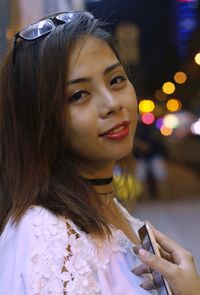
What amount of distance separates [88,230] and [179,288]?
29 centimetres

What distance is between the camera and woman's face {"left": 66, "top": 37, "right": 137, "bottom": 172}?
4.78ft

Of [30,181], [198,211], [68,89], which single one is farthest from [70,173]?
[198,211]

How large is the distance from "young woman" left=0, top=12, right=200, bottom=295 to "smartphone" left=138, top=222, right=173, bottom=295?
0.09 feet

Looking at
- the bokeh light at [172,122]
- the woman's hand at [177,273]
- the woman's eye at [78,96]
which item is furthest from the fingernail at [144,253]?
the bokeh light at [172,122]

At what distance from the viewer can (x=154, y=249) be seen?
1.41 metres

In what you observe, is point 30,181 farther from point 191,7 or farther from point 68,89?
point 191,7

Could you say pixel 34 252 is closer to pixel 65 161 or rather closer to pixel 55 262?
pixel 55 262

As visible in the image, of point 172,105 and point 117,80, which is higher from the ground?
point 117,80

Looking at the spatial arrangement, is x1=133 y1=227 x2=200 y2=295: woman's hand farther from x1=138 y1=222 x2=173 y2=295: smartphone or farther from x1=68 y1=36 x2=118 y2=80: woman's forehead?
x1=68 y1=36 x2=118 y2=80: woman's forehead

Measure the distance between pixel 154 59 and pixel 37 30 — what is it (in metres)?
18.9

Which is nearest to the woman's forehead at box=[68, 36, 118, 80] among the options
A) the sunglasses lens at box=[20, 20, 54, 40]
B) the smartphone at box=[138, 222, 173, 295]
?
the sunglasses lens at box=[20, 20, 54, 40]

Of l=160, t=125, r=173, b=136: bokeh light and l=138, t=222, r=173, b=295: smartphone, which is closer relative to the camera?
l=138, t=222, r=173, b=295: smartphone

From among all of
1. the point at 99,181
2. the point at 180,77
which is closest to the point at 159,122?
the point at 180,77

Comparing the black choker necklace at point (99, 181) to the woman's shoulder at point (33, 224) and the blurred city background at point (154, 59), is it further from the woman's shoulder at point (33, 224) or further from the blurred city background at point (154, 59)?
the blurred city background at point (154, 59)
